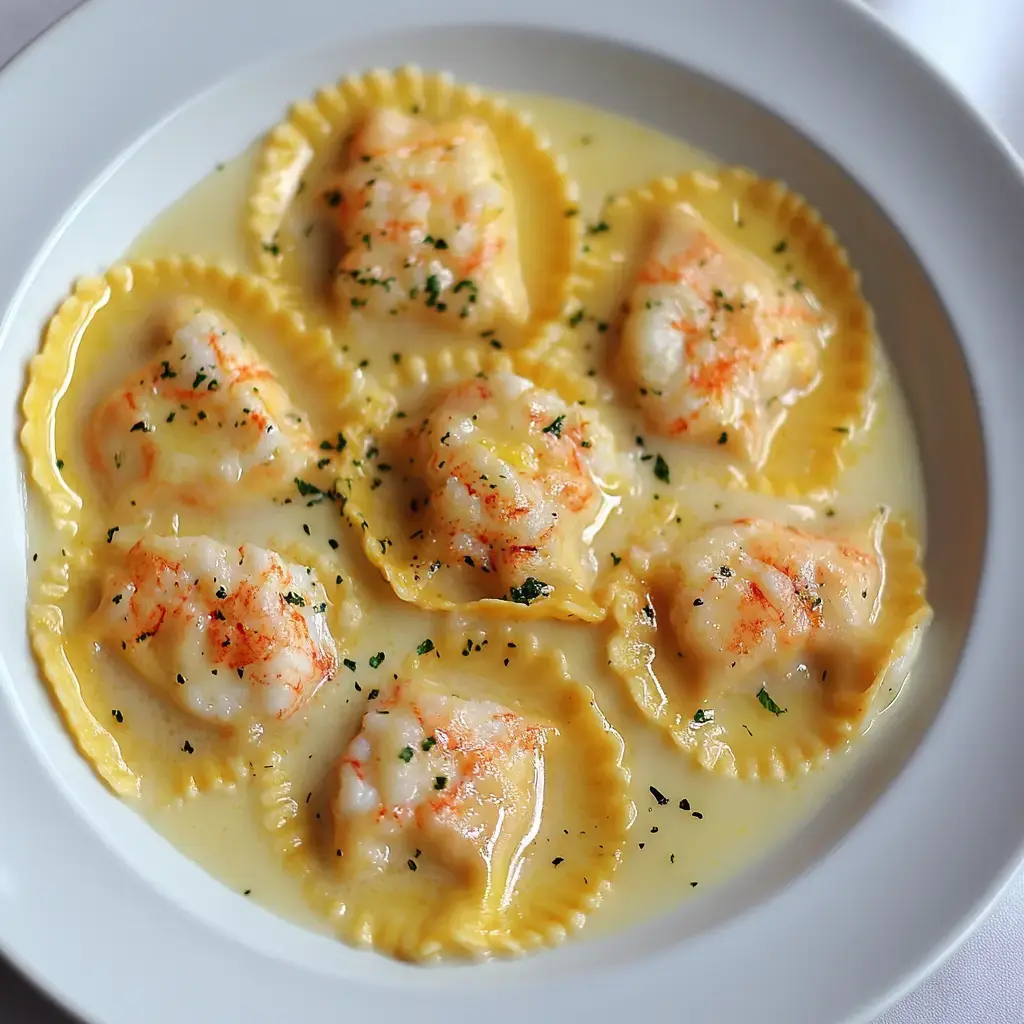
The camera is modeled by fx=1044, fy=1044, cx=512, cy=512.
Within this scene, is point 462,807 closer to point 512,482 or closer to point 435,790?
point 435,790

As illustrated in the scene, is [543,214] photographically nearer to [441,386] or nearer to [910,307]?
[441,386]

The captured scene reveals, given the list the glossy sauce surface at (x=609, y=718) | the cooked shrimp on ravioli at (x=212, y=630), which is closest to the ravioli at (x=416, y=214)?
the glossy sauce surface at (x=609, y=718)

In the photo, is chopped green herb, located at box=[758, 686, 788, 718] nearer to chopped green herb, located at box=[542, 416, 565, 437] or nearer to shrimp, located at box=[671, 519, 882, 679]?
shrimp, located at box=[671, 519, 882, 679]

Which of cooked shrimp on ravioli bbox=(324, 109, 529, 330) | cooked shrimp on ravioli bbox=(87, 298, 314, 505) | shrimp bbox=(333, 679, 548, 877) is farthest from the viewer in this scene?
cooked shrimp on ravioli bbox=(324, 109, 529, 330)

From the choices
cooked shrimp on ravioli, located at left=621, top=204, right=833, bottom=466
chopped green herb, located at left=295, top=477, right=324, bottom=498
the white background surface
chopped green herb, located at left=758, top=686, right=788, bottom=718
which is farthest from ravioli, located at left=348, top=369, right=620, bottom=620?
the white background surface

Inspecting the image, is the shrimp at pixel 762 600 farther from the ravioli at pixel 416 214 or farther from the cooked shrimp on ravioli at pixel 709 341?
the ravioli at pixel 416 214

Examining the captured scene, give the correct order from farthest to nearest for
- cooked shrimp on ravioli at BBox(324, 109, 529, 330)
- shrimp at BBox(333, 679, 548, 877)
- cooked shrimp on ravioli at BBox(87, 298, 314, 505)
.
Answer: cooked shrimp on ravioli at BBox(324, 109, 529, 330) → cooked shrimp on ravioli at BBox(87, 298, 314, 505) → shrimp at BBox(333, 679, 548, 877)

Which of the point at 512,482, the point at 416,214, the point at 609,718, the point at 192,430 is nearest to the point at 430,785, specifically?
the point at 609,718
